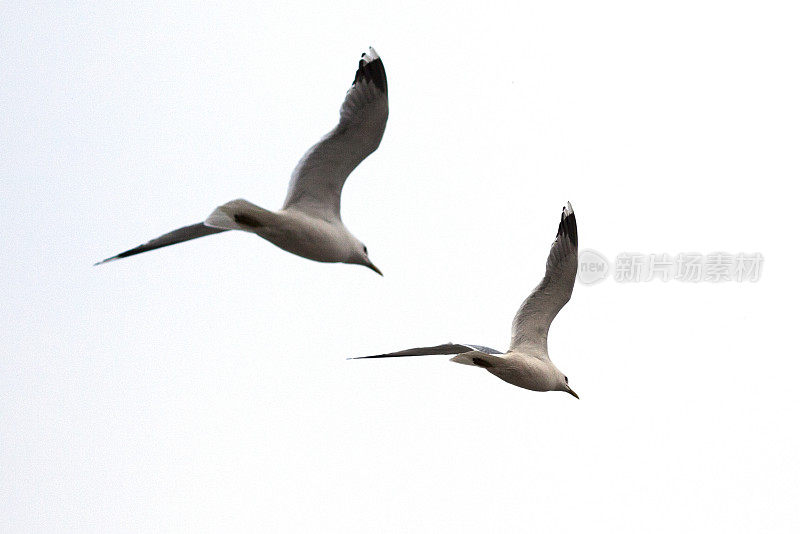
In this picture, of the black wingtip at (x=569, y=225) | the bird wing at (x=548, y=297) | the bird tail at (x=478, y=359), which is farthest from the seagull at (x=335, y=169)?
the black wingtip at (x=569, y=225)

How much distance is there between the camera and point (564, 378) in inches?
460

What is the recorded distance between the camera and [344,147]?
9719 millimetres

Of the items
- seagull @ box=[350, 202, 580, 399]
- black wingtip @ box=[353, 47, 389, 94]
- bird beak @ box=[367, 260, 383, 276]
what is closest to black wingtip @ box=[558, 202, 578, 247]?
seagull @ box=[350, 202, 580, 399]

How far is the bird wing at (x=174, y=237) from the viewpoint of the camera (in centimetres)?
1006

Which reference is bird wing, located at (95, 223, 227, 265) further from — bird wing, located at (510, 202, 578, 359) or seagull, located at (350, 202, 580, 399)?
bird wing, located at (510, 202, 578, 359)

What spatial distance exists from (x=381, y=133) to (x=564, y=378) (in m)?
3.33

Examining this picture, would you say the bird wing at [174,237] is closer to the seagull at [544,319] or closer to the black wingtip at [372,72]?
the black wingtip at [372,72]

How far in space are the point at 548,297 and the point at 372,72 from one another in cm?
331

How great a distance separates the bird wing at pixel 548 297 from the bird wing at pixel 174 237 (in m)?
3.25

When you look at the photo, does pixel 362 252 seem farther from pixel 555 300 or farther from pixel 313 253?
pixel 555 300

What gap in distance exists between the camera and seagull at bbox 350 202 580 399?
10.6 metres

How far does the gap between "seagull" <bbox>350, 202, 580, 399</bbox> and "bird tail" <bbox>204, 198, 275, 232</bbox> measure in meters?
2.43

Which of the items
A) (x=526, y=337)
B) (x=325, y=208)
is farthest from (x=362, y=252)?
(x=526, y=337)

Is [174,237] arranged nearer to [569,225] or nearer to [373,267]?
[373,267]
